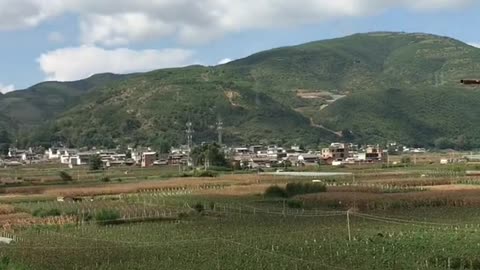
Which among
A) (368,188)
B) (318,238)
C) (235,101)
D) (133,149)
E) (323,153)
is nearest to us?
(318,238)

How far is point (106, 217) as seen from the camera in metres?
34.8

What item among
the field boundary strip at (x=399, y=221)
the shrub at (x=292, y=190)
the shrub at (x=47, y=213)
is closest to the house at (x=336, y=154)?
the shrub at (x=292, y=190)

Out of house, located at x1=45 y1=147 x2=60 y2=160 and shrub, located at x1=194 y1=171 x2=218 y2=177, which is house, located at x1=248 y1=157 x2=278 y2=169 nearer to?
shrub, located at x1=194 y1=171 x2=218 y2=177

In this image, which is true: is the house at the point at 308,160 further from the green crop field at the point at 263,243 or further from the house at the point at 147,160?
the green crop field at the point at 263,243

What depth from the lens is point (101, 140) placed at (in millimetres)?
158375

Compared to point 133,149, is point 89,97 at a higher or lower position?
higher

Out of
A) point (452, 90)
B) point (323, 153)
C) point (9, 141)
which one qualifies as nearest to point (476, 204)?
point (323, 153)

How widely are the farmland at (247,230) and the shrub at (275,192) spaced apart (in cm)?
66

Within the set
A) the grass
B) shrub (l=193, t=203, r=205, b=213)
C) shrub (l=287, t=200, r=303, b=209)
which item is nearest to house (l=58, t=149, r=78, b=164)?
shrub (l=287, t=200, r=303, b=209)

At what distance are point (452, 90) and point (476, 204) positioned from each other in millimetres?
139954

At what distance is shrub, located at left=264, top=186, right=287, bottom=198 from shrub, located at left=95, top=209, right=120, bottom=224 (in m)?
14.5

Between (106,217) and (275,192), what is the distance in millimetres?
16397

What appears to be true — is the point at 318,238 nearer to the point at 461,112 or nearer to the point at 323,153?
the point at 323,153

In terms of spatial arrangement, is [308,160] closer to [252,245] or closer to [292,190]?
[292,190]
